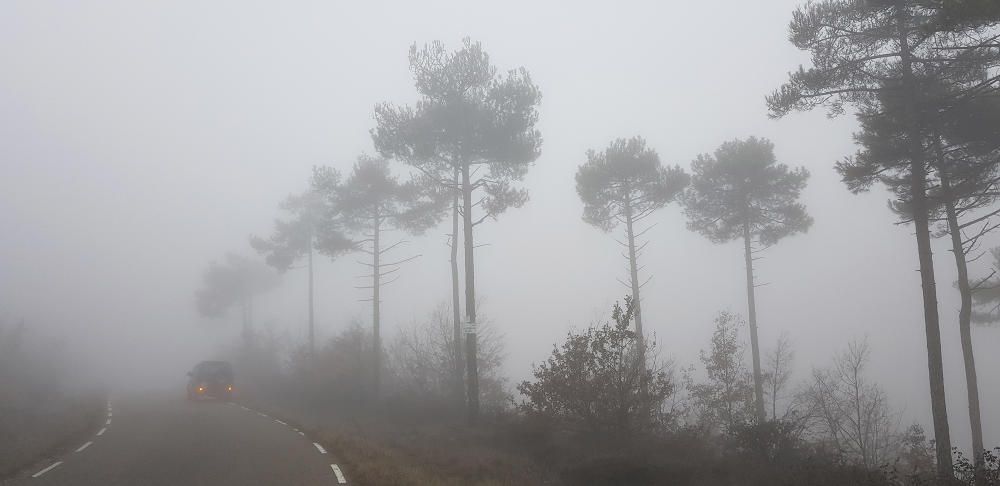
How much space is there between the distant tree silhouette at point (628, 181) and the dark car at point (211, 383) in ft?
72.2

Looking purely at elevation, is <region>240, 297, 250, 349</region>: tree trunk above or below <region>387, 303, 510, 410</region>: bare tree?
above

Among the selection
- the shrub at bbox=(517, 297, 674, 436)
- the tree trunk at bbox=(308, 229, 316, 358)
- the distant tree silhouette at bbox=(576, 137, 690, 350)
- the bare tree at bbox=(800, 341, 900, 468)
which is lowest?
the bare tree at bbox=(800, 341, 900, 468)

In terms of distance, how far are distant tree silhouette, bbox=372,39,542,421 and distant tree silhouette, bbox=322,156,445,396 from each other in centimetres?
679

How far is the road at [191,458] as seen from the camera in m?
11.2

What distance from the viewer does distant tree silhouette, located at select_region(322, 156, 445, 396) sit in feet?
96.1

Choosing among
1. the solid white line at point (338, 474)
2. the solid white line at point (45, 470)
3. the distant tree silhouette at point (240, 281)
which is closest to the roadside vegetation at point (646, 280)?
the solid white line at point (338, 474)

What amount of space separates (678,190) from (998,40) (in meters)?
13.4

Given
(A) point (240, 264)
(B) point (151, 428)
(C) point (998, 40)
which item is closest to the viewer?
(C) point (998, 40)

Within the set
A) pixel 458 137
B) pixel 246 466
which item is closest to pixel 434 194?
pixel 458 137

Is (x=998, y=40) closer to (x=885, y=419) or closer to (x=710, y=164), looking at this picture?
(x=710, y=164)

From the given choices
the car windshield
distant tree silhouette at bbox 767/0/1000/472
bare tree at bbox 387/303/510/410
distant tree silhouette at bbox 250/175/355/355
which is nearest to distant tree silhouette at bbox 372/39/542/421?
bare tree at bbox 387/303/510/410

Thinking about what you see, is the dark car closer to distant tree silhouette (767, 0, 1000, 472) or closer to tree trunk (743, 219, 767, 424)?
tree trunk (743, 219, 767, 424)

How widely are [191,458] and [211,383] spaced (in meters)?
23.6

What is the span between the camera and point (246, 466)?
1243cm
